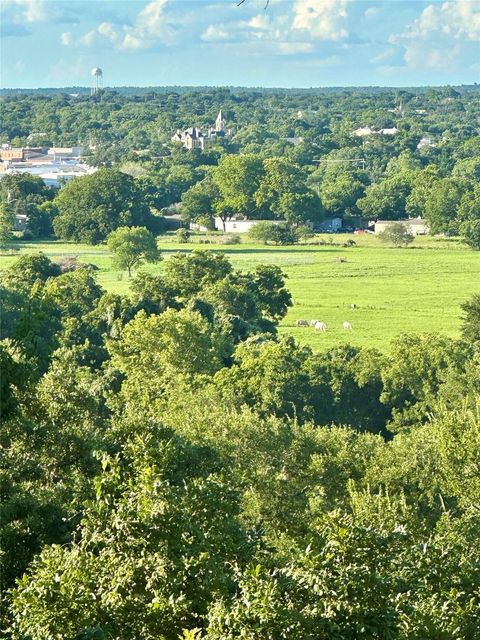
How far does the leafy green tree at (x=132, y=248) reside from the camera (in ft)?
262

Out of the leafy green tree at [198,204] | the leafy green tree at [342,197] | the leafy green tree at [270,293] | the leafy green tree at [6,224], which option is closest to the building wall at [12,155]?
the leafy green tree at [198,204]

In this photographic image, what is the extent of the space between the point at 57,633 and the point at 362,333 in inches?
2005

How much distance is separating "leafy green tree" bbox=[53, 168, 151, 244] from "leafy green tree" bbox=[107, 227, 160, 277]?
1455cm

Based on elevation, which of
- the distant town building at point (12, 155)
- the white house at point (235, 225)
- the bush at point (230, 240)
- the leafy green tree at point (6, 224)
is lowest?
the distant town building at point (12, 155)

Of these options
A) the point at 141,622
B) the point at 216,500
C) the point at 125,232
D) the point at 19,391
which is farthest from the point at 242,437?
the point at 125,232

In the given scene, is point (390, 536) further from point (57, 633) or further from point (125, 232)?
point (125, 232)

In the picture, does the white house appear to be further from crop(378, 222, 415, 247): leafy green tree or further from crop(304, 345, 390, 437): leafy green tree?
crop(304, 345, 390, 437): leafy green tree

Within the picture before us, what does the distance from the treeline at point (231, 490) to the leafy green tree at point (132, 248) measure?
34998 mm

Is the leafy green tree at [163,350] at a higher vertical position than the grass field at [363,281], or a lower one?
higher

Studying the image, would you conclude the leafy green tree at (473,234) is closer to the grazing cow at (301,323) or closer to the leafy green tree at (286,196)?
the leafy green tree at (286,196)

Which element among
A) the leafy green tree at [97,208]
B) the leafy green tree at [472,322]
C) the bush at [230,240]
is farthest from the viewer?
the bush at [230,240]

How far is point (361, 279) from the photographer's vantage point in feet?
270

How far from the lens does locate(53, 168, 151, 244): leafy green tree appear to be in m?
98.7

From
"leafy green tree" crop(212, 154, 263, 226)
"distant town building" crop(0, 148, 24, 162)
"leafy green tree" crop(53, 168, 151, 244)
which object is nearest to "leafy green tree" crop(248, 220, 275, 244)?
"leafy green tree" crop(53, 168, 151, 244)
